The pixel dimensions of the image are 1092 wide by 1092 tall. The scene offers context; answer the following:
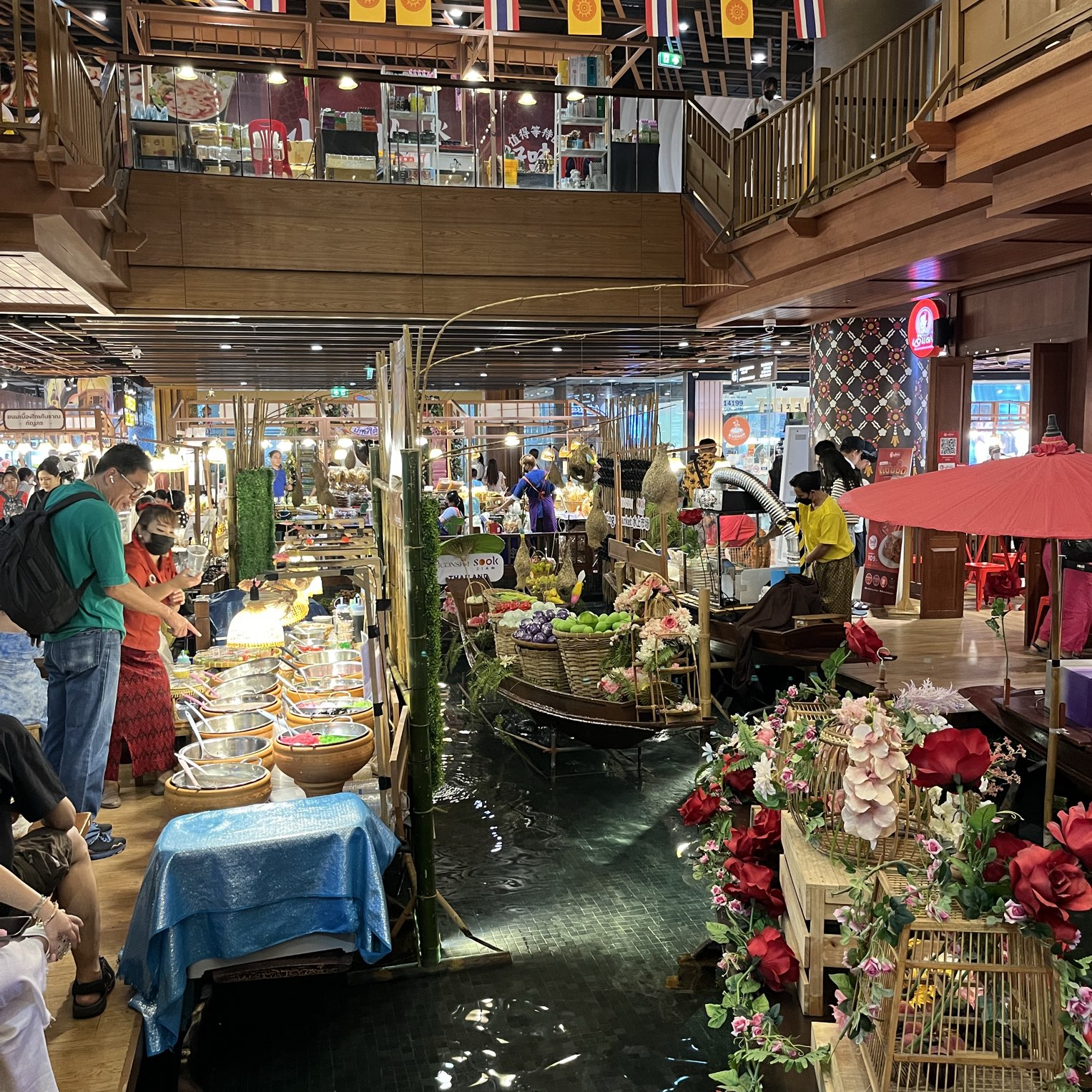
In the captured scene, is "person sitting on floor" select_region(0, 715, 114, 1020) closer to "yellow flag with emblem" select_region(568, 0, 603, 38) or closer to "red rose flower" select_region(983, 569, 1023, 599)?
"red rose flower" select_region(983, 569, 1023, 599)

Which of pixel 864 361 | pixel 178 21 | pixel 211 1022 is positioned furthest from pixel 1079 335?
pixel 178 21

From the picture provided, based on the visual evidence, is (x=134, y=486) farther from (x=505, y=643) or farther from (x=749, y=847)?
(x=505, y=643)

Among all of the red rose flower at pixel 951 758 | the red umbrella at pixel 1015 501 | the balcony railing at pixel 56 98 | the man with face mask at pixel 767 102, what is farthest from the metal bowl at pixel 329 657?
the man with face mask at pixel 767 102

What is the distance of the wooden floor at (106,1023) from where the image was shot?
3104mm

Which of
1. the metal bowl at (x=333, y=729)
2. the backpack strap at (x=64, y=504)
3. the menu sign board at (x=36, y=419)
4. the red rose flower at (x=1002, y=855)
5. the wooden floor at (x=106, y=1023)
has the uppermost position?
the menu sign board at (x=36, y=419)

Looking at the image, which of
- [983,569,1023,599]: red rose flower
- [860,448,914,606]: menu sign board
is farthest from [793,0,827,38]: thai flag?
[983,569,1023,599]: red rose flower

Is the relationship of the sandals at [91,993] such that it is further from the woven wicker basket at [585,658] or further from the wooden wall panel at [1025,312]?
the wooden wall panel at [1025,312]

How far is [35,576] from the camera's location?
4.31m

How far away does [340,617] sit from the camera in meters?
7.61

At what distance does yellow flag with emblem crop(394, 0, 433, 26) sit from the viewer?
941cm

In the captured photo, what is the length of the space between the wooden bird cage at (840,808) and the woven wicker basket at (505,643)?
174 inches

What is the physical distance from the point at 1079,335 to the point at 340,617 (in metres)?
6.40

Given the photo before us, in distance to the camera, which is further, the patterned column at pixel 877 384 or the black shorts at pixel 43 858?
the patterned column at pixel 877 384

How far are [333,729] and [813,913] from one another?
7.96 ft
